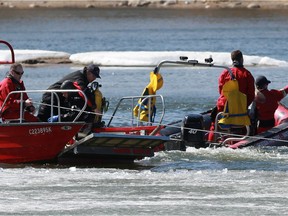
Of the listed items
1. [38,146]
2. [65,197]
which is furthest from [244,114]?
[65,197]

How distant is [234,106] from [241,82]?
434mm

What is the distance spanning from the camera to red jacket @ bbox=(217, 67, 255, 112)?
1569 cm

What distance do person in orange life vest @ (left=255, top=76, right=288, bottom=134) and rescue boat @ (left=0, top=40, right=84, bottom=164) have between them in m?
3.48

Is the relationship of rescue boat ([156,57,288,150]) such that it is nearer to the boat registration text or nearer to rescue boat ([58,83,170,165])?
rescue boat ([58,83,170,165])

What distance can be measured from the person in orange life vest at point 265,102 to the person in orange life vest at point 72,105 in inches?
117

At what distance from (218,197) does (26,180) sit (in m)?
2.70

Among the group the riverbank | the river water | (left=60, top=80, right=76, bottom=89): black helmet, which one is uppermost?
the riverbank

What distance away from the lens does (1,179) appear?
1322cm

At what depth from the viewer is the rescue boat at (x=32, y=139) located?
14016 millimetres

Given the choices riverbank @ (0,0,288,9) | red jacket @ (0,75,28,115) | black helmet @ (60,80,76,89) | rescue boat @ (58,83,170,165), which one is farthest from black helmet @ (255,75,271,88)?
riverbank @ (0,0,288,9)

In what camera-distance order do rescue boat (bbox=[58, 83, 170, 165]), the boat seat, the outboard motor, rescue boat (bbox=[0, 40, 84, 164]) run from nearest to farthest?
rescue boat (bbox=[58, 83, 170, 165]), rescue boat (bbox=[0, 40, 84, 164]), the outboard motor, the boat seat

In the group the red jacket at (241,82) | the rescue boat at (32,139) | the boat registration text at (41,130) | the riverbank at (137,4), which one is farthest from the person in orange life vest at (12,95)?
the riverbank at (137,4)

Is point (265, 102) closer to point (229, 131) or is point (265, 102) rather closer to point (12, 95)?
point (229, 131)

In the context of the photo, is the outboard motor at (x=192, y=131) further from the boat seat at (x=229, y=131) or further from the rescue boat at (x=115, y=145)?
the rescue boat at (x=115, y=145)
